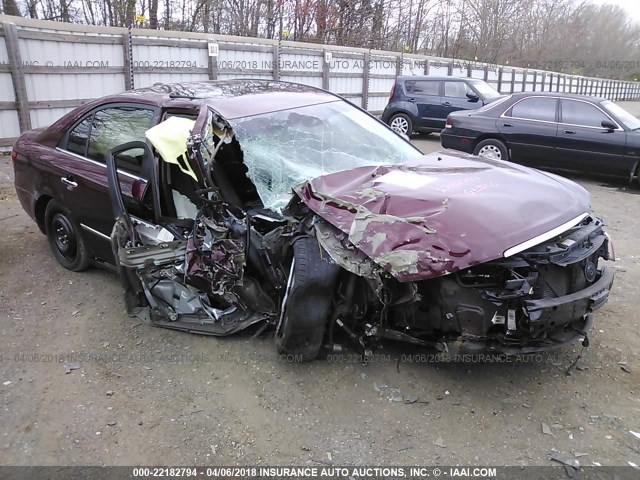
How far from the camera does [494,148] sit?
9.29 meters

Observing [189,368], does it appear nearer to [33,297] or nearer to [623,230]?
[33,297]

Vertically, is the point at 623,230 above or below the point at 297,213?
below

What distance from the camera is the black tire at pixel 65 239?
440cm

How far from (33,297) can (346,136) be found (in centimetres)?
289

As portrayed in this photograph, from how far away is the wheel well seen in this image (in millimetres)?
4617

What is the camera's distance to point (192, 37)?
480 inches

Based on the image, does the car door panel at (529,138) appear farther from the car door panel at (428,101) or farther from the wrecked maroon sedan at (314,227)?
the wrecked maroon sedan at (314,227)

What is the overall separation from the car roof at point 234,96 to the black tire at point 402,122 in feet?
30.3

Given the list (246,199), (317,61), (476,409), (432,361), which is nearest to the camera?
(476,409)

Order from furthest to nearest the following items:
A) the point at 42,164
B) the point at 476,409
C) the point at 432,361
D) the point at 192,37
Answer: the point at 192,37 < the point at 42,164 < the point at 432,361 < the point at 476,409

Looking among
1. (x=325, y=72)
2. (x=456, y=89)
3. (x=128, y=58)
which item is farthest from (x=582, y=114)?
(x=128, y=58)

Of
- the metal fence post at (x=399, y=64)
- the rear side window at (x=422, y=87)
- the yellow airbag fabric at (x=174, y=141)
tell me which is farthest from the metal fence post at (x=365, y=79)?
the yellow airbag fabric at (x=174, y=141)

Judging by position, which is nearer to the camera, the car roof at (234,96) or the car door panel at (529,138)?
the car roof at (234,96)

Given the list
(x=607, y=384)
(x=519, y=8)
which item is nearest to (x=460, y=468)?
(x=607, y=384)
